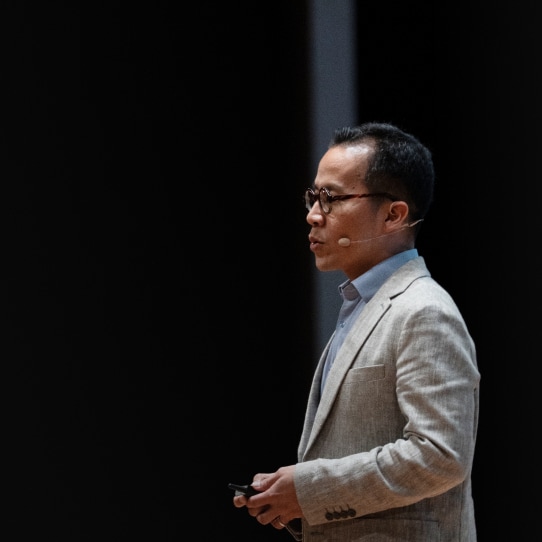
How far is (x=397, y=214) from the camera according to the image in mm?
1812

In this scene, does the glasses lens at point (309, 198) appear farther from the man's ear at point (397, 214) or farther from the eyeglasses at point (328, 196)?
the man's ear at point (397, 214)

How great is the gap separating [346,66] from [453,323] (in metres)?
1.81

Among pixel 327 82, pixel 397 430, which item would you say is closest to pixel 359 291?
pixel 397 430

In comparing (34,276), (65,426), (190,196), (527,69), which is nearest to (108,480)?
(65,426)

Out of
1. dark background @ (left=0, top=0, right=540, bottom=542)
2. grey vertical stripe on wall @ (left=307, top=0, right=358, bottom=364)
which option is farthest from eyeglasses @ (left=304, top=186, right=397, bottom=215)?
grey vertical stripe on wall @ (left=307, top=0, right=358, bottom=364)

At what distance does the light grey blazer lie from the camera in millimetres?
1527

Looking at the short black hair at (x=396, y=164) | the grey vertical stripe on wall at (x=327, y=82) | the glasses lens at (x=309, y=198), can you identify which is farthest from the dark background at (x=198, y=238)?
the glasses lens at (x=309, y=198)

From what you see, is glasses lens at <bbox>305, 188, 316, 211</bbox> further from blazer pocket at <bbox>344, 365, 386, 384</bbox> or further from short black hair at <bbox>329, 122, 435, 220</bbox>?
blazer pocket at <bbox>344, 365, 386, 384</bbox>

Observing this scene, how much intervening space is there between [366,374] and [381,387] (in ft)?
0.12

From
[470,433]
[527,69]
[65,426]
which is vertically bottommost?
[65,426]

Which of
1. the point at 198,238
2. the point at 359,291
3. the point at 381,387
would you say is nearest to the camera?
the point at 381,387

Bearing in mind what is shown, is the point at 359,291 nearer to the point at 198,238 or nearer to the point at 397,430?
the point at 397,430

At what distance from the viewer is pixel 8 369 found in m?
2.92

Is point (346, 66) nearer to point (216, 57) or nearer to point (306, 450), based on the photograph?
point (216, 57)
